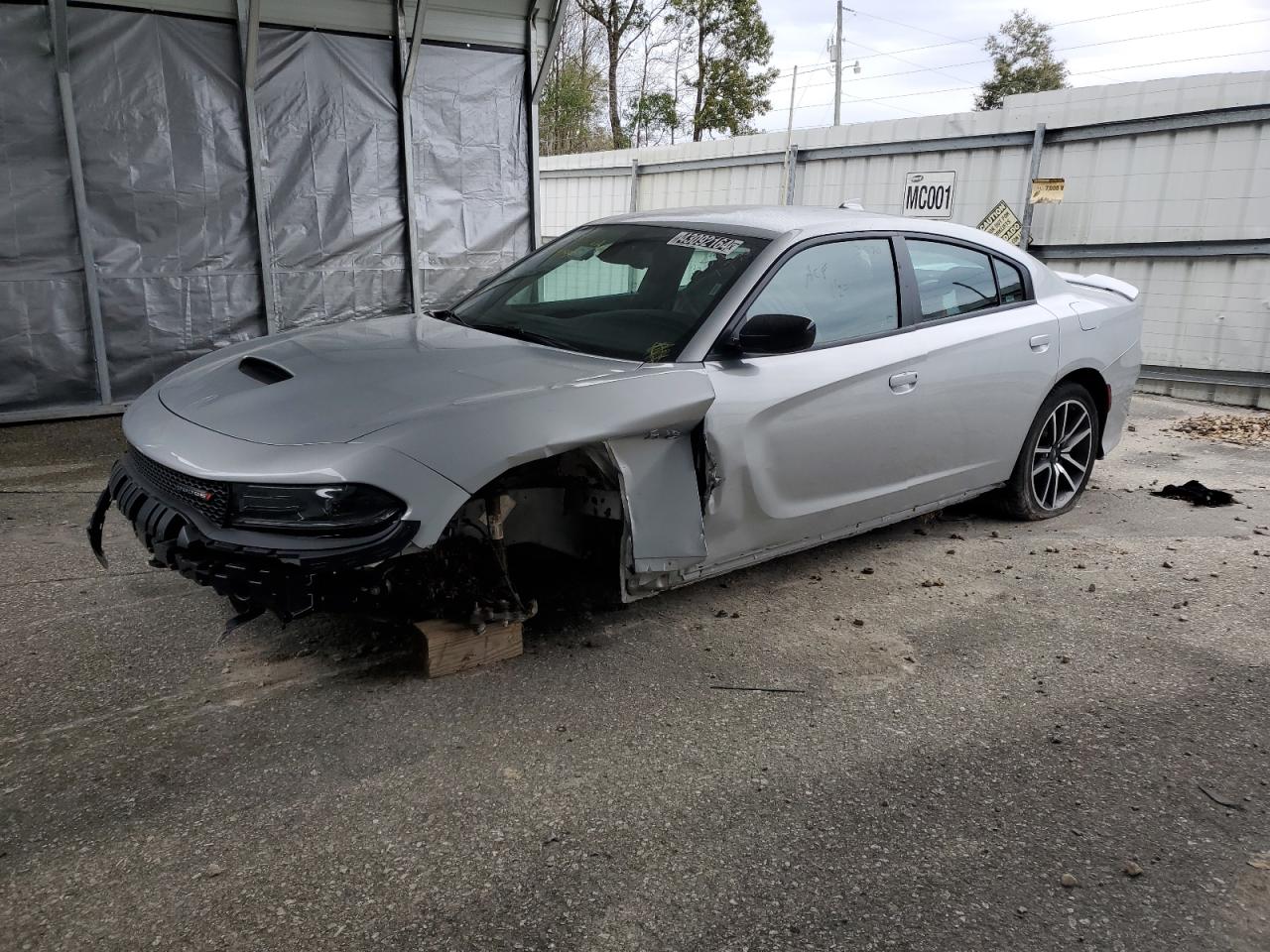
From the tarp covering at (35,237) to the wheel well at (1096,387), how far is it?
22.2ft

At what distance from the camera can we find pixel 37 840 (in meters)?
2.49

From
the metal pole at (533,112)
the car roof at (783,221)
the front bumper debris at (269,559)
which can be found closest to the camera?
the front bumper debris at (269,559)

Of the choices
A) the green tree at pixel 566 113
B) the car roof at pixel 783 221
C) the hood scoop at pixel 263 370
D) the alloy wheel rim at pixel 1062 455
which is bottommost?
the alloy wheel rim at pixel 1062 455

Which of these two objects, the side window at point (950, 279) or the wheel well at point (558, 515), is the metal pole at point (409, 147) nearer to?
the side window at point (950, 279)

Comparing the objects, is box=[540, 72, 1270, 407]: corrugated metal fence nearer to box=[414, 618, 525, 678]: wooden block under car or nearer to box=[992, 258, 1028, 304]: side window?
box=[992, 258, 1028, 304]: side window

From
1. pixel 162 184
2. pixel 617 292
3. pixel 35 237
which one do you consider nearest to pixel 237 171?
pixel 162 184

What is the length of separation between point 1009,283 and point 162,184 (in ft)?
20.1

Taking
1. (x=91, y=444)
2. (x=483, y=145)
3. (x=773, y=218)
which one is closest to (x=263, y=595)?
(x=773, y=218)

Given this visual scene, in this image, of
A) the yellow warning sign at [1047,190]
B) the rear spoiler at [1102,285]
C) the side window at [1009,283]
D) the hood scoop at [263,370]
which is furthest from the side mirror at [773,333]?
the yellow warning sign at [1047,190]

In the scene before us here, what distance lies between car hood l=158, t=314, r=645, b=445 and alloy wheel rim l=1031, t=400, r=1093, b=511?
2866 mm

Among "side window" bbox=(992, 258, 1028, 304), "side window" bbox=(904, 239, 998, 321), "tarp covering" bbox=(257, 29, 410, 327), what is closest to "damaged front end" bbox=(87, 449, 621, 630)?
"side window" bbox=(904, 239, 998, 321)

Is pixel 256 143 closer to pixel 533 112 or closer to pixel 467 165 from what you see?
pixel 467 165

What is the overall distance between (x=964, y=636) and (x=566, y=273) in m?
2.38

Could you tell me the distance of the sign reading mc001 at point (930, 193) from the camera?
1150 centimetres
